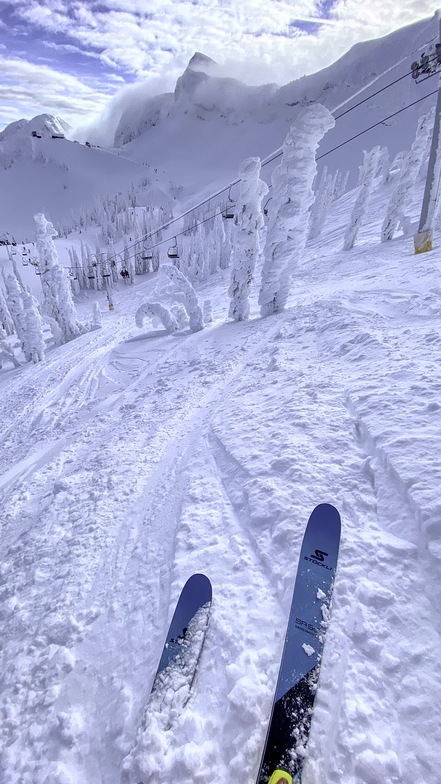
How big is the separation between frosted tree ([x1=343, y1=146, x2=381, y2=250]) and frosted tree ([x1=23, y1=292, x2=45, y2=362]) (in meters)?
22.0

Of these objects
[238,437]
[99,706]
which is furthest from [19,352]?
[99,706]

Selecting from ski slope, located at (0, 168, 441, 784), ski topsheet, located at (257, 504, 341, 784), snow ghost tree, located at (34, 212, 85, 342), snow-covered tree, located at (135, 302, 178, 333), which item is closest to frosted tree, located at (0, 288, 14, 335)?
snow ghost tree, located at (34, 212, 85, 342)

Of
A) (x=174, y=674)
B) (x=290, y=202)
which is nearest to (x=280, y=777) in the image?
(x=174, y=674)

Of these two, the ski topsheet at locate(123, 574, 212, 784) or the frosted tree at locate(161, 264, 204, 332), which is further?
the frosted tree at locate(161, 264, 204, 332)

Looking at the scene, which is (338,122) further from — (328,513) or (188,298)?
(328,513)

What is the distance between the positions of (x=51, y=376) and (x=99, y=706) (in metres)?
13.9

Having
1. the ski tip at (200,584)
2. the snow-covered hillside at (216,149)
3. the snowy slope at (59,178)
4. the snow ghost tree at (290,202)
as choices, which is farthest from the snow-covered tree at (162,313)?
the snowy slope at (59,178)

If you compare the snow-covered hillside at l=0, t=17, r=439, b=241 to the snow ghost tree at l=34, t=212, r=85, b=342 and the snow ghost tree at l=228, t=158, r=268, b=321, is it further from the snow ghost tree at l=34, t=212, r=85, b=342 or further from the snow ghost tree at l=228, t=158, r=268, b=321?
the snow ghost tree at l=228, t=158, r=268, b=321

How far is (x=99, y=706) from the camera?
9.60 feet

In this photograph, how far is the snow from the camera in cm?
245

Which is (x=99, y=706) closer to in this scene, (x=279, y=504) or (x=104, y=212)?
(x=279, y=504)

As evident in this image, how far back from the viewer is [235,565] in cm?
365

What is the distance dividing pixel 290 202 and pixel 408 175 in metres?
12.6

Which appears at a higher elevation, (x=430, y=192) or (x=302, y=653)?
(x=430, y=192)
